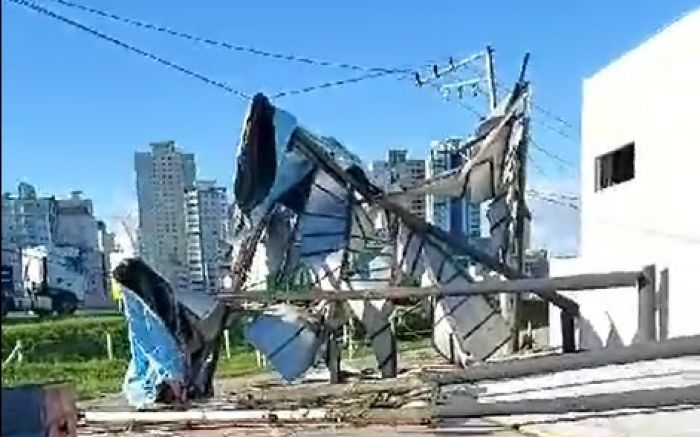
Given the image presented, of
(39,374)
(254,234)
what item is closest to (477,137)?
(254,234)

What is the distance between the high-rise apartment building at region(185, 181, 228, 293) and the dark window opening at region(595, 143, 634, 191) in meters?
7.78

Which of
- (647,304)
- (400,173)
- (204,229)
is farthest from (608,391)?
(204,229)

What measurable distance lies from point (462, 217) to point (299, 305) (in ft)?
17.3

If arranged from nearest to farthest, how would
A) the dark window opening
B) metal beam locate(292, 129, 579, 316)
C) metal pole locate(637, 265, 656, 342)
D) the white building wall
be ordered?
the white building wall, metal pole locate(637, 265, 656, 342), metal beam locate(292, 129, 579, 316), the dark window opening

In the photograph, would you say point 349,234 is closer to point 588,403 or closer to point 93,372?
point 588,403

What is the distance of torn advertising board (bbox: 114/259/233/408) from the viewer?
14.3 metres

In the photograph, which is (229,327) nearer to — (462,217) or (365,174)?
(365,174)

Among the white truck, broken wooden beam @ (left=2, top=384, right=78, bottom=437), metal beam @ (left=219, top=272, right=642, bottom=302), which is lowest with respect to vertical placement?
the white truck

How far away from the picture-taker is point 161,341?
14664mm

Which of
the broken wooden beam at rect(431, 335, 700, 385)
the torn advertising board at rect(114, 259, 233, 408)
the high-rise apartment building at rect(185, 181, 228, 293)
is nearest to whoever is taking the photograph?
the broken wooden beam at rect(431, 335, 700, 385)

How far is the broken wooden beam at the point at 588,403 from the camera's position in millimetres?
8703

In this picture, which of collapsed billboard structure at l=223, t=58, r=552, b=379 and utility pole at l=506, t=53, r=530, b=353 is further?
utility pole at l=506, t=53, r=530, b=353

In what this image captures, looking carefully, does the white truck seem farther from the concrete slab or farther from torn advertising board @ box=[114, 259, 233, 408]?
the concrete slab

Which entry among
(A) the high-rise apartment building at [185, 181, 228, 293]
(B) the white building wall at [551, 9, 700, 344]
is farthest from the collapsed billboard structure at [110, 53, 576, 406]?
(A) the high-rise apartment building at [185, 181, 228, 293]
